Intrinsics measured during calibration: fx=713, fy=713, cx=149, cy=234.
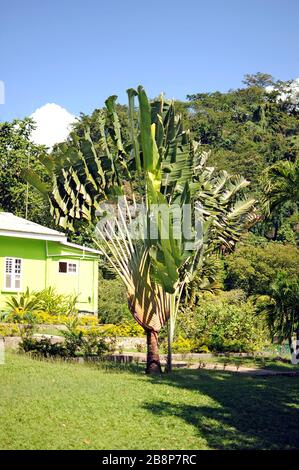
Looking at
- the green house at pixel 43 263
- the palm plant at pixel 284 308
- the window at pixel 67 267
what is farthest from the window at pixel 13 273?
the palm plant at pixel 284 308

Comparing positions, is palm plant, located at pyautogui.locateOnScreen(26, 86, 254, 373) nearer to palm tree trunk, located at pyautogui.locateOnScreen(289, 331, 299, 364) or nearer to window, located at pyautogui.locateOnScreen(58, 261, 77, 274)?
palm tree trunk, located at pyautogui.locateOnScreen(289, 331, 299, 364)

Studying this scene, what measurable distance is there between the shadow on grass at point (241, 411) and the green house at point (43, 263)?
1286 cm

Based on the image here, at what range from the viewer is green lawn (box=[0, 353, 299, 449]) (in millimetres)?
9352

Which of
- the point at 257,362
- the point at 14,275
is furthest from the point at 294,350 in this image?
the point at 14,275

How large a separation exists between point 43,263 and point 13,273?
4.80 ft

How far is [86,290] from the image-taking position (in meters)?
29.8

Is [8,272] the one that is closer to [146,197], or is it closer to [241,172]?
[146,197]

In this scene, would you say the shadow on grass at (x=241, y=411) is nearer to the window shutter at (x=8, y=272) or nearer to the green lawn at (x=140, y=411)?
the green lawn at (x=140, y=411)

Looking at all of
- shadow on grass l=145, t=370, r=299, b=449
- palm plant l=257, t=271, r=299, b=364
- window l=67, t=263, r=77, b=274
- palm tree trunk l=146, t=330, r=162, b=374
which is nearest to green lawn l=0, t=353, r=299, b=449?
shadow on grass l=145, t=370, r=299, b=449

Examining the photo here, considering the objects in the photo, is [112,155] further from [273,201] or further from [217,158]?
[217,158]

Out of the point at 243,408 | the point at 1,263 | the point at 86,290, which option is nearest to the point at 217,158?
the point at 86,290

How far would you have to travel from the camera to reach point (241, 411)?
11203 mm

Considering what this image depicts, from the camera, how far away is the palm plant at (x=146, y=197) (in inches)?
581
